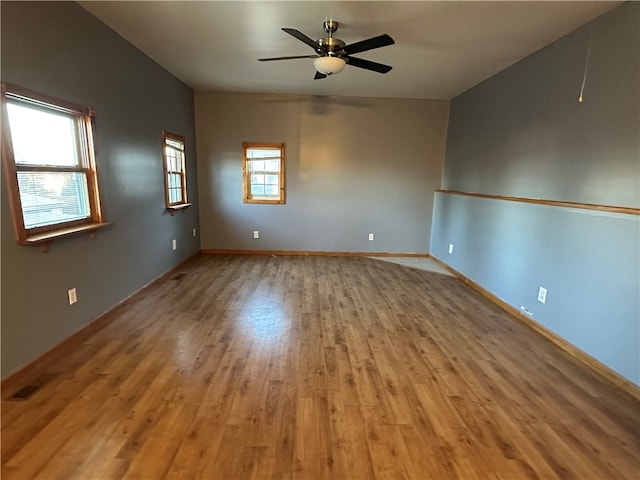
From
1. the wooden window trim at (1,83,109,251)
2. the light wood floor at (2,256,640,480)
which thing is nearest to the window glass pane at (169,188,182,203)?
the wooden window trim at (1,83,109,251)

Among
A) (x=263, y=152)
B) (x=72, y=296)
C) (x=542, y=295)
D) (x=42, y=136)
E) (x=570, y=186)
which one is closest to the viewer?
(x=42, y=136)

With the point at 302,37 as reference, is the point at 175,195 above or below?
below

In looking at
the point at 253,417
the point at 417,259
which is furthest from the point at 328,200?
the point at 253,417

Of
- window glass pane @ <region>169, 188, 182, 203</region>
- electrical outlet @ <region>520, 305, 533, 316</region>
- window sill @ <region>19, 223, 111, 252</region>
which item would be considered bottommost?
electrical outlet @ <region>520, 305, 533, 316</region>

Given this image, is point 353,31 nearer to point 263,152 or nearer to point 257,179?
point 263,152

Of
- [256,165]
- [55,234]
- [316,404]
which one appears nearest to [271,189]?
[256,165]

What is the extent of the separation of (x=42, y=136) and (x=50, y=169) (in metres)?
0.23

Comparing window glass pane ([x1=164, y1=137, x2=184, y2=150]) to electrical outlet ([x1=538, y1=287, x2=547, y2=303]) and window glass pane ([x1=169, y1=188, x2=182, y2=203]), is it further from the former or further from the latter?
electrical outlet ([x1=538, y1=287, x2=547, y2=303])

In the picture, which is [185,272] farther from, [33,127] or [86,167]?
[33,127]

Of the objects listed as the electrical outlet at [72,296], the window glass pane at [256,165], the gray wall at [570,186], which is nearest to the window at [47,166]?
the electrical outlet at [72,296]

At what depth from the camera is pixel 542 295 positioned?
2928 mm

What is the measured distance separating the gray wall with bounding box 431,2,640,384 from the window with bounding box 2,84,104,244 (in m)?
3.87

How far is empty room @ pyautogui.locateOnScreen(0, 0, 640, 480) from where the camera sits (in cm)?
165

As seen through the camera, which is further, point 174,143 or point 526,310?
point 174,143
